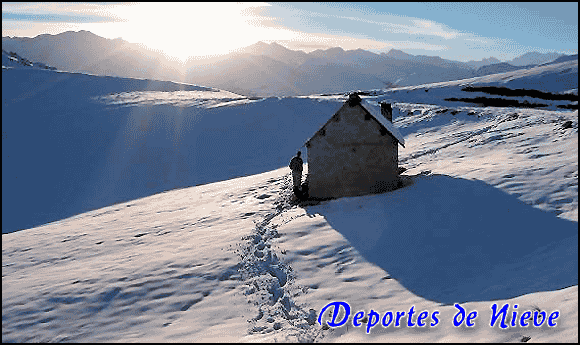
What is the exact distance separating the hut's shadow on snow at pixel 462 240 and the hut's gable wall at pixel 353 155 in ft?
6.05

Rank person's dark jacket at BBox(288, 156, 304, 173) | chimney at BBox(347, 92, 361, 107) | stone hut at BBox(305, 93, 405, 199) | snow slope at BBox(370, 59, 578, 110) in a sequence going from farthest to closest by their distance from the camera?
1. snow slope at BBox(370, 59, 578, 110)
2. person's dark jacket at BBox(288, 156, 304, 173)
3. stone hut at BBox(305, 93, 405, 199)
4. chimney at BBox(347, 92, 361, 107)

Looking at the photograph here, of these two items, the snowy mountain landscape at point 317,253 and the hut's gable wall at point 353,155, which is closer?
the snowy mountain landscape at point 317,253

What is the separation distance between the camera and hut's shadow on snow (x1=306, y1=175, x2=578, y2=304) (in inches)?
346

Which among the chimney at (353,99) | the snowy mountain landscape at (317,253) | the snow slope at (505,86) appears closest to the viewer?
the snowy mountain landscape at (317,253)

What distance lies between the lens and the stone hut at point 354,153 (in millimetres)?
17078

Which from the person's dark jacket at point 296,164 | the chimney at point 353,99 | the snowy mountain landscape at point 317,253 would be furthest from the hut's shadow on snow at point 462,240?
the chimney at point 353,99

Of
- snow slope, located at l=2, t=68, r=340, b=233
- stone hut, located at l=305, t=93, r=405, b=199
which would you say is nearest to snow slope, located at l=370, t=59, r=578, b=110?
snow slope, located at l=2, t=68, r=340, b=233

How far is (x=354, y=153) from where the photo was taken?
17.5 meters

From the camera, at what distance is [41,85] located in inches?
2167

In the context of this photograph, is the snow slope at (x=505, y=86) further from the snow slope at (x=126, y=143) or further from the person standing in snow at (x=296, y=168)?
the person standing in snow at (x=296, y=168)

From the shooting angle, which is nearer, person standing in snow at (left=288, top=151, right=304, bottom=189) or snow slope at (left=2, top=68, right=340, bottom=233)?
person standing in snow at (left=288, top=151, right=304, bottom=189)

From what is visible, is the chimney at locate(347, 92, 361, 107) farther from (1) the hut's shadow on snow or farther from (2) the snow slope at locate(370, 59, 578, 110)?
(2) the snow slope at locate(370, 59, 578, 110)

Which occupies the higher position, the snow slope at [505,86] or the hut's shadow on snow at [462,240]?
the snow slope at [505,86]

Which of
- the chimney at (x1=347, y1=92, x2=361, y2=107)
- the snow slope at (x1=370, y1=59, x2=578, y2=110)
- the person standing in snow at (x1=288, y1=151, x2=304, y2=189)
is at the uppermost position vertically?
the snow slope at (x1=370, y1=59, x2=578, y2=110)
